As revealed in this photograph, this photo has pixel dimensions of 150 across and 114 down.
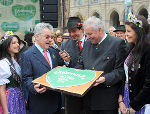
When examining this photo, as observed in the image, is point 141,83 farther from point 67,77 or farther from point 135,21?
point 67,77

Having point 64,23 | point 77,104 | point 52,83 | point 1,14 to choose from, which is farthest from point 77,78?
point 1,14

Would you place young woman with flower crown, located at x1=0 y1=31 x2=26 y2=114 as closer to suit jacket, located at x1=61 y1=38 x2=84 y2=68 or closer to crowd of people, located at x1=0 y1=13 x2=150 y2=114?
crowd of people, located at x1=0 y1=13 x2=150 y2=114

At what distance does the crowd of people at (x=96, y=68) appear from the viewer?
210cm

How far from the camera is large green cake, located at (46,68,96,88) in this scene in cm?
215

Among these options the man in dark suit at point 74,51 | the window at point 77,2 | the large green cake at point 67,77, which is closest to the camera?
the large green cake at point 67,77

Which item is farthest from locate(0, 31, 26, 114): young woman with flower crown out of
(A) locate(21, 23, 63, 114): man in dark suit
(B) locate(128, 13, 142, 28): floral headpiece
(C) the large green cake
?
(B) locate(128, 13, 142, 28): floral headpiece

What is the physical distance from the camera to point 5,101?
2.70 m

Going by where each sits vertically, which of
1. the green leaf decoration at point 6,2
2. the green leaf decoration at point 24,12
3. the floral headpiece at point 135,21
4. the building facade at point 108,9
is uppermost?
the building facade at point 108,9

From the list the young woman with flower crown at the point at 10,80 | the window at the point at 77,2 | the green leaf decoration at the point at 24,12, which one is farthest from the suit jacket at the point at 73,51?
the window at the point at 77,2

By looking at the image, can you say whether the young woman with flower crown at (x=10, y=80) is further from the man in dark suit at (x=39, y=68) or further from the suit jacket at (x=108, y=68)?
the suit jacket at (x=108, y=68)

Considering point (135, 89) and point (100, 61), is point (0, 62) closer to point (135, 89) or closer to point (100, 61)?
point (100, 61)

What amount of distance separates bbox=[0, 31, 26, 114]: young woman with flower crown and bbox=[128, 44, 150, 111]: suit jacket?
1769mm

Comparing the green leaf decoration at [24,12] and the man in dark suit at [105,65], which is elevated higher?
the green leaf decoration at [24,12]

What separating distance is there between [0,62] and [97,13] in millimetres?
32514
